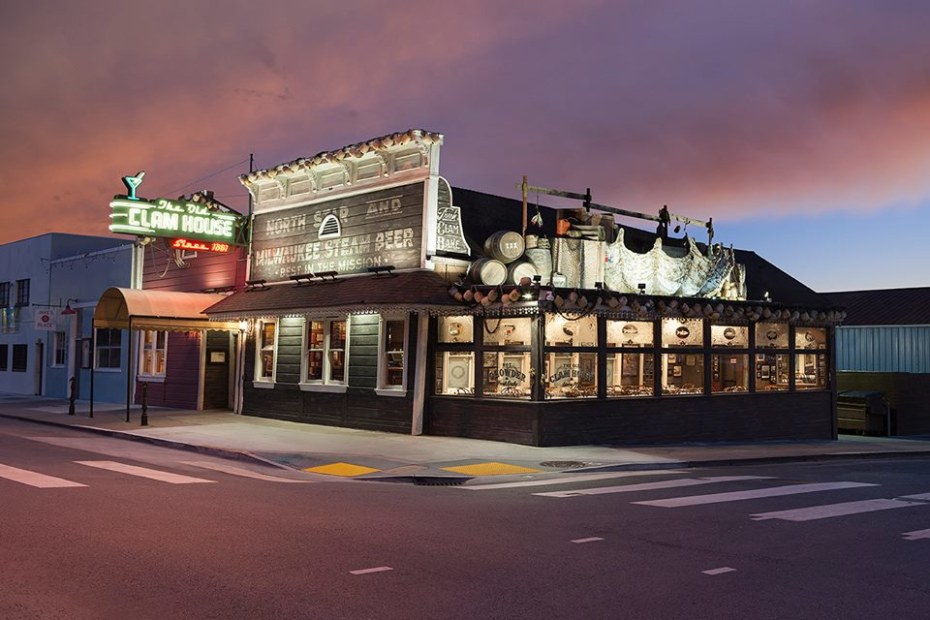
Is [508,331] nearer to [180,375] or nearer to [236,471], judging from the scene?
[236,471]

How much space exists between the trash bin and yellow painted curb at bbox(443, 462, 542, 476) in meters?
16.8

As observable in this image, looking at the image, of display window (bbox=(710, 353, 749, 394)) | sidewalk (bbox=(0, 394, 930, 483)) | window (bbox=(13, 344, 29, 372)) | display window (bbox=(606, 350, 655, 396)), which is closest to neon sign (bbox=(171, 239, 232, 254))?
sidewalk (bbox=(0, 394, 930, 483))

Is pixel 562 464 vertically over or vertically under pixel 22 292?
under

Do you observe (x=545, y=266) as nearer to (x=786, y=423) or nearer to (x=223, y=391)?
(x=786, y=423)

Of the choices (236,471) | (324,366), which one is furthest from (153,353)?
(236,471)

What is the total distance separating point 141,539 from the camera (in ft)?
26.2

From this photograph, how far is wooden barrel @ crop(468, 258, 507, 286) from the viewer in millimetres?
18500

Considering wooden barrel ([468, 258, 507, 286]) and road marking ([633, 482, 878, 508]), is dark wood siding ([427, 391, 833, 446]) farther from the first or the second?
road marking ([633, 482, 878, 508])

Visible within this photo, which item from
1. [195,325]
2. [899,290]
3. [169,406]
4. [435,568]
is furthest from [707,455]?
[899,290]

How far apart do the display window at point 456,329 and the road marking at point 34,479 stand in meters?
9.19

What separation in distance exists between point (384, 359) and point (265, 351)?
5143 millimetres

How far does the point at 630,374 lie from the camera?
19.4 meters

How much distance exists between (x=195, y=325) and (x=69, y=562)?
1746cm

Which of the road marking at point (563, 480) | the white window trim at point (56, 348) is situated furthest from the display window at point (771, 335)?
the white window trim at point (56, 348)
